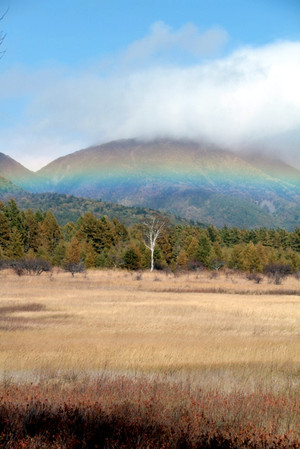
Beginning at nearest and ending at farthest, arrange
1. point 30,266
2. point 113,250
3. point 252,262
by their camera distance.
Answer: point 30,266 → point 252,262 → point 113,250

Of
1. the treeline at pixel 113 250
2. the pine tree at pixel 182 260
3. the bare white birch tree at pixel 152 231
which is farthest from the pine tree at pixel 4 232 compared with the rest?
the pine tree at pixel 182 260

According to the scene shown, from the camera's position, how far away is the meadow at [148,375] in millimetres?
7102

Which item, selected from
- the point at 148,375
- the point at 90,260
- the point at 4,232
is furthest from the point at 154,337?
the point at 4,232

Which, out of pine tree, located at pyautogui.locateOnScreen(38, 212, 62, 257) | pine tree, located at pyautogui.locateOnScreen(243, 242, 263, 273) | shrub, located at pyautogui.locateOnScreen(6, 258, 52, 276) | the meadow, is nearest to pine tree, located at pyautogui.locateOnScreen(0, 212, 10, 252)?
pine tree, located at pyautogui.locateOnScreen(38, 212, 62, 257)

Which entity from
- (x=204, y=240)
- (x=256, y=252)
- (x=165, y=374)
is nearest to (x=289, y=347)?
(x=165, y=374)

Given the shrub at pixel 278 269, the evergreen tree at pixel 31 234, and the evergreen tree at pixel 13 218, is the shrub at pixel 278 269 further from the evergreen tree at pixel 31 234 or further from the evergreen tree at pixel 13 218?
the evergreen tree at pixel 13 218

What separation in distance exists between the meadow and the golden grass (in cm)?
5

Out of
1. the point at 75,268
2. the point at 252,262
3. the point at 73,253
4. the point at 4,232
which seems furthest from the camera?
the point at 4,232

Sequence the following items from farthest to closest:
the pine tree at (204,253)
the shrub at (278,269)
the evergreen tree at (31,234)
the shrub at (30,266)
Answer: the evergreen tree at (31,234) < the pine tree at (204,253) < the shrub at (278,269) < the shrub at (30,266)

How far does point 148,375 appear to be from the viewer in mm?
12430

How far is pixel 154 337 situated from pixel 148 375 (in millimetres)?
7865

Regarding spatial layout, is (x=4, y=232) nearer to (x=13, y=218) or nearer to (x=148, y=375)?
Answer: (x=13, y=218)

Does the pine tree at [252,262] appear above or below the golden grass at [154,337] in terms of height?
above

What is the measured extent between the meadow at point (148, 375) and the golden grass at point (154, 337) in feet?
0.18
